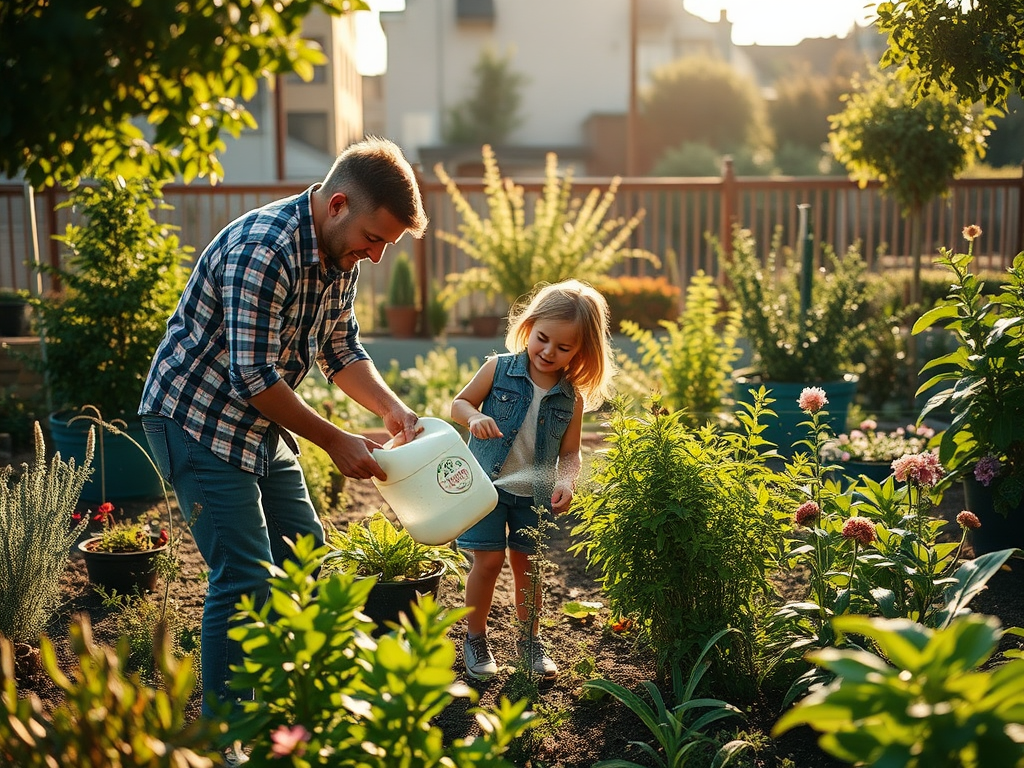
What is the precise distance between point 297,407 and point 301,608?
826 mm

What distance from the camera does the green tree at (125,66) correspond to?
4.90 ft

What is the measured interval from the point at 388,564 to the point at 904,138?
5566 mm

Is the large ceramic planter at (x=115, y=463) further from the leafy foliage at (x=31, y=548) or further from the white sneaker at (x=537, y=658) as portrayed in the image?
the white sneaker at (x=537, y=658)

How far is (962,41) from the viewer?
10.5 feet

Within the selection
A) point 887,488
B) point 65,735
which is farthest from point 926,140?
point 65,735

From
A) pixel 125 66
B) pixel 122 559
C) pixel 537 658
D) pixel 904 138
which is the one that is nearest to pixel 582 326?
pixel 537 658

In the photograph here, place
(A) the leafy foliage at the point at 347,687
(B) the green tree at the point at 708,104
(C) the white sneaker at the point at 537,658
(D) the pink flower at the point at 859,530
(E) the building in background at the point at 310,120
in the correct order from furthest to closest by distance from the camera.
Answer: (B) the green tree at the point at 708,104 < (E) the building in background at the point at 310,120 < (C) the white sneaker at the point at 537,658 < (D) the pink flower at the point at 859,530 < (A) the leafy foliage at the point at 347,687

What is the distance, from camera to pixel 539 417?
3.27m

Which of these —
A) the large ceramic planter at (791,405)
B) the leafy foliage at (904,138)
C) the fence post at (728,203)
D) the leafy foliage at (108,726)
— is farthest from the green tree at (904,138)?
the leafy foliage at (108,726)

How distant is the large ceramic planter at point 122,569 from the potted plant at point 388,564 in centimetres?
84

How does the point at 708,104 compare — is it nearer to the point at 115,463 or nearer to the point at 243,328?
the point at 115,463

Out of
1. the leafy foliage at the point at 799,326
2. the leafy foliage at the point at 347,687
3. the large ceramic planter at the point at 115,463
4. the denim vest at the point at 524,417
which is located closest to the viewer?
the leafy foliage at the point at 347,687

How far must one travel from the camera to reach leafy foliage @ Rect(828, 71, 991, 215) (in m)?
7.20

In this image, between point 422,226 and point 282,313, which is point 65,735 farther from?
point 422,226
